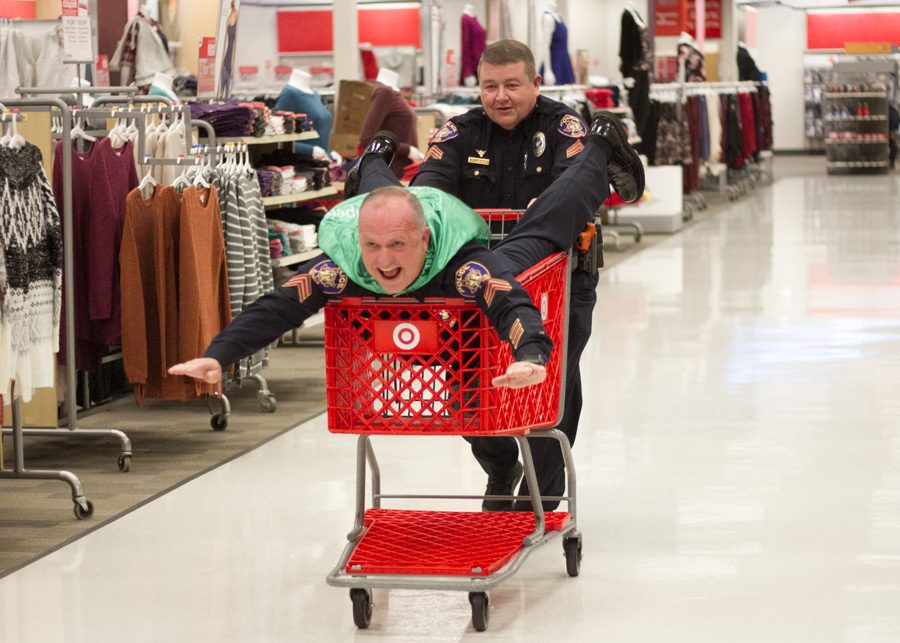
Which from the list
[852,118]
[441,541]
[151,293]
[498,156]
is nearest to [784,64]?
[852,118]

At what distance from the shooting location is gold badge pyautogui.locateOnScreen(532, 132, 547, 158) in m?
4.25

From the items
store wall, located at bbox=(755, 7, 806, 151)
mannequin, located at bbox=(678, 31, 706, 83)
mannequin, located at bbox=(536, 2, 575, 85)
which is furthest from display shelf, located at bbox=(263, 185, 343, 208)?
store wall, located at bbox=(755, 7, 806, 151)

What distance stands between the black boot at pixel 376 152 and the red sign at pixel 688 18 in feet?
57.2

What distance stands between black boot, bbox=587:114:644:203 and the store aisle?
43.4 inches

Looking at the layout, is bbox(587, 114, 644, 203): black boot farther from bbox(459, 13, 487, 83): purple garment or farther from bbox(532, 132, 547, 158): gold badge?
bbox(459, 13, 487, 83): purple garment

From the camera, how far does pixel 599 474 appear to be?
17.9 ft

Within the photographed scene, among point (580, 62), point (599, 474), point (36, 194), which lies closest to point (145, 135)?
point (36, 194)

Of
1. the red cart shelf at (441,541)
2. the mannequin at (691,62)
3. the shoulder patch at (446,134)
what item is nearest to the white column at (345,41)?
the shoulder patch at (446,134)

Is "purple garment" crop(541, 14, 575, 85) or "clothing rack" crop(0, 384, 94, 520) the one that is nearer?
"clothing rack" crop(0, 384, 94, 520)

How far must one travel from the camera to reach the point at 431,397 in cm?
366

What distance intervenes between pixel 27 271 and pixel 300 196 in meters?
3.05

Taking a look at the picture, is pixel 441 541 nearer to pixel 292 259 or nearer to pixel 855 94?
pixel 292 259

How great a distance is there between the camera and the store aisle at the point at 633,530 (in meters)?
3.81

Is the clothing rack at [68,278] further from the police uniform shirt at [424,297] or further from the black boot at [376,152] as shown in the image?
the police uniform shirt at [424,297]
